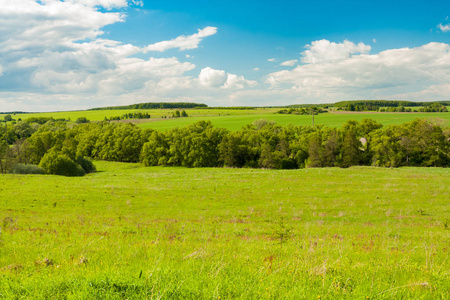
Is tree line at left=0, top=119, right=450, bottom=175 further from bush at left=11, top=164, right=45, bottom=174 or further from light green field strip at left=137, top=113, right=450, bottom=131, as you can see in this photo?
light green field strip at left=137, top=113, right=450, bottom=131

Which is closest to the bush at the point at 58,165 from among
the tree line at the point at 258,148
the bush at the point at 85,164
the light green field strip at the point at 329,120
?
the tree line at the point at 258,148

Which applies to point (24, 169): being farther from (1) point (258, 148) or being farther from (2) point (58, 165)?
(1) point (258, 148)

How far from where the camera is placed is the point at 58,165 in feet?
198

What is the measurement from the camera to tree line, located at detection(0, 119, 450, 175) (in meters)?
70.2

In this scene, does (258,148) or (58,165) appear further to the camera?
(258,148)

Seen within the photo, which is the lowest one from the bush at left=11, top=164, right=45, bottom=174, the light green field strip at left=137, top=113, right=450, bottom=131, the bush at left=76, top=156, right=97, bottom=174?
the bush at left=76, top=156, right=97, bottom=174

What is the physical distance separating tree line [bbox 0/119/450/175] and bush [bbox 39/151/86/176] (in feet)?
Answer: 0.64

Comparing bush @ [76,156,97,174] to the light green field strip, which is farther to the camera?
the light green field strip

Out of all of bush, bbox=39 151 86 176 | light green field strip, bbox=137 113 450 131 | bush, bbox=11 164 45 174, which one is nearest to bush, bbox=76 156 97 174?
bush, bbox=39 151 86 176

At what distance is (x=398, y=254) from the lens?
7.71 meters

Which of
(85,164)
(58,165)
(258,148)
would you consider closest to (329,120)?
(258,148)

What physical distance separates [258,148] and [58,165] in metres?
52.0

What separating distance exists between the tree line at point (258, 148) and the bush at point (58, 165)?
0.19 meters

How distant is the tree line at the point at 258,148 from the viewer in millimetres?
70250
